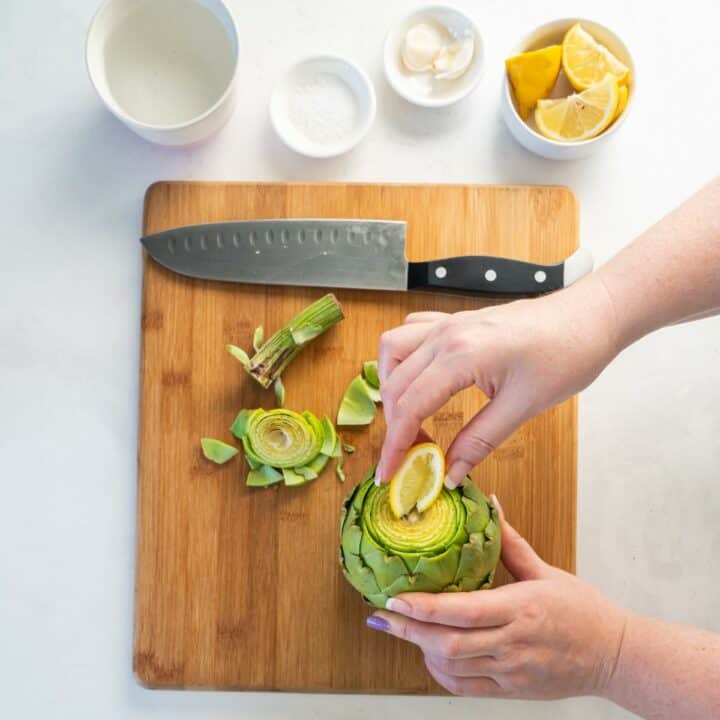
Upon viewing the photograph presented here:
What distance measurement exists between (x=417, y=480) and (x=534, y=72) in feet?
2.07

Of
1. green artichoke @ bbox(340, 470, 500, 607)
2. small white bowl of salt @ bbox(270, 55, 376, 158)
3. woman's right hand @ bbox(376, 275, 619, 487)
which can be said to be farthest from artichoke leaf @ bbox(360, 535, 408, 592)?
small white bowl of salt @ bbox(270, 55, 376, 158)

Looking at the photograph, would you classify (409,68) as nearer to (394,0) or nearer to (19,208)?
(394,0)

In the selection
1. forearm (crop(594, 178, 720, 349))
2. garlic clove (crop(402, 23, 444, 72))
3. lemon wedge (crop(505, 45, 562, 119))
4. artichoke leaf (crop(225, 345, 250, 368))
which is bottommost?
artichoke leaf (crop(225, 345, 250, 368))

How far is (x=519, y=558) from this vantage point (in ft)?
4.02

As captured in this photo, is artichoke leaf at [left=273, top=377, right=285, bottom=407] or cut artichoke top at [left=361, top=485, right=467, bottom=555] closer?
cut artichoke top at [left=361, top=485, right=467, bottom=555]

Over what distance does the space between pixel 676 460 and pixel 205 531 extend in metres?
0.75

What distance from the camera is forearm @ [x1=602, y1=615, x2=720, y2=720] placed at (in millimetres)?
1109

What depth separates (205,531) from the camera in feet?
4.46

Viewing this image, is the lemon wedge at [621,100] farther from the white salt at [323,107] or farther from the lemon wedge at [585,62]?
the white salt at [323,107]

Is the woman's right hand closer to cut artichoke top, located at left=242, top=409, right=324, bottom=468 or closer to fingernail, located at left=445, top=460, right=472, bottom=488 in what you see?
fingernail, located at left=445, top=460, right=472, bottom=488

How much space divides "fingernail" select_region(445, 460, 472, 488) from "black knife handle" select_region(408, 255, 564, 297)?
31cm

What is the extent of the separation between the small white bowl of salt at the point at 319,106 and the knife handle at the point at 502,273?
25 centimetres

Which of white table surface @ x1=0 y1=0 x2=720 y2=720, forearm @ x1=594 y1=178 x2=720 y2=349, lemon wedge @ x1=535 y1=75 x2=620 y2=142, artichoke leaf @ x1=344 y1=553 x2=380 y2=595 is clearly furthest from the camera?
white table surface @ x1=0 y1=0 x2=720 y2=720

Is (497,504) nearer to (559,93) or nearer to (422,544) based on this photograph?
(422,544)
